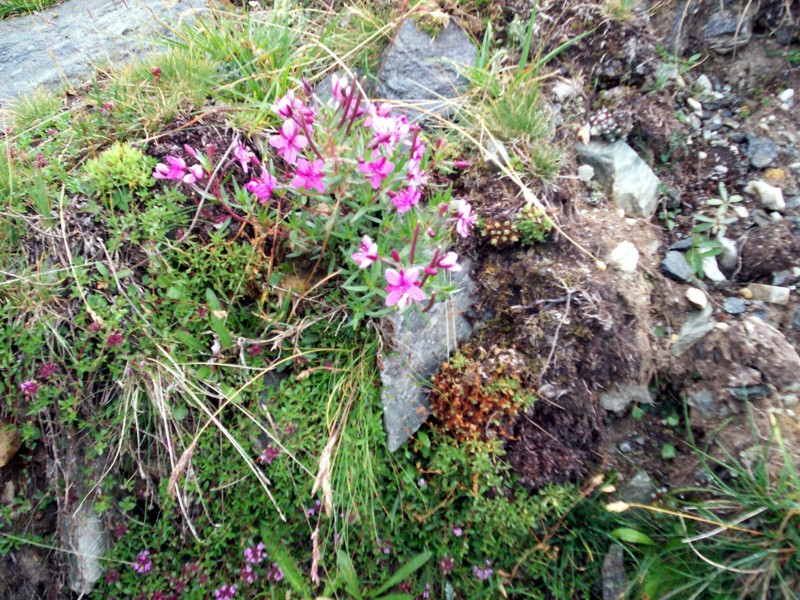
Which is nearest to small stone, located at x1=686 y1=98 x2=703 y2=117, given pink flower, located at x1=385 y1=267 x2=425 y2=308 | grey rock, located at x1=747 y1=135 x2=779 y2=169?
grey rock, located at x1=747 y1=135 x2=779 y2=169

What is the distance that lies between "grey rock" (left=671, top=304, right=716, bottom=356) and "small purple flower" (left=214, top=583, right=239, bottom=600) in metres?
2.44

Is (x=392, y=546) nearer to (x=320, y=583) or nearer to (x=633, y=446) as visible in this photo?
(x=320, y=583)

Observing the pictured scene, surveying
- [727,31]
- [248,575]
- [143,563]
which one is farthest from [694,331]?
→ [143,563]

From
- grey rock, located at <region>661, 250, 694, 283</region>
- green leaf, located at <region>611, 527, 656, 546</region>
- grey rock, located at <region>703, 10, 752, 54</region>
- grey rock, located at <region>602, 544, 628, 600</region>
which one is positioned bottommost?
grey rock, located at <region>602, 544, 628, 600</region>

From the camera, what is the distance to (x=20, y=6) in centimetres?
454

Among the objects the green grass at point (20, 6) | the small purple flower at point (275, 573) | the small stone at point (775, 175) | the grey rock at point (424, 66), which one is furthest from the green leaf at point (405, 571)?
the green grass at point (20, 6)

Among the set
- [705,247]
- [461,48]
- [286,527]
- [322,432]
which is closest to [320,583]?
[286,527]

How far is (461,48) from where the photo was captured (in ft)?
11.0

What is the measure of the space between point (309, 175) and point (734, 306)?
7.34 ft

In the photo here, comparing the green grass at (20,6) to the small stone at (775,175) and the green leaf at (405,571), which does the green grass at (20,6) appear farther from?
the small stone at (775,175)

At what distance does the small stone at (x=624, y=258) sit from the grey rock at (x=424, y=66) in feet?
4.12

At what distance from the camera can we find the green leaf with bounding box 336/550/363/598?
8.03ft

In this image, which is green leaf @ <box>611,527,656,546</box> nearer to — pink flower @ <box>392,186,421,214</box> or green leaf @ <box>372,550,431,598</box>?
green leaf @ <box>372,550,431,598</box>

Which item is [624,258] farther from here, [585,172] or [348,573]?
[348,573]
